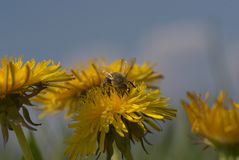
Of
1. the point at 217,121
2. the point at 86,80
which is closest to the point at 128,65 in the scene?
the point at 86,80

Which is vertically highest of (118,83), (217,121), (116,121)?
(118,83)

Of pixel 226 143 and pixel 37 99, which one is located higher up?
pixel 37 99

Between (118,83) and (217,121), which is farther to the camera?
(118,83)

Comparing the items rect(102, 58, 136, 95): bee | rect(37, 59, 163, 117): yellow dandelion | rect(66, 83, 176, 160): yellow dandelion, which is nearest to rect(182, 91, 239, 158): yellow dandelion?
rect(66, 83, 176, 160): yellow dandelion

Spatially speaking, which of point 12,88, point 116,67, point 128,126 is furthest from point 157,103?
point 116,67

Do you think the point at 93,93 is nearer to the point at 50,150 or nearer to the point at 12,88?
the point at 12,88

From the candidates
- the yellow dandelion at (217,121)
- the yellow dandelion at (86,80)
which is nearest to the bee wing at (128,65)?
the yellow dandelion at (86,80)

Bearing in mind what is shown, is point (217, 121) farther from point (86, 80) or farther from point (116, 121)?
point (86, 80)
